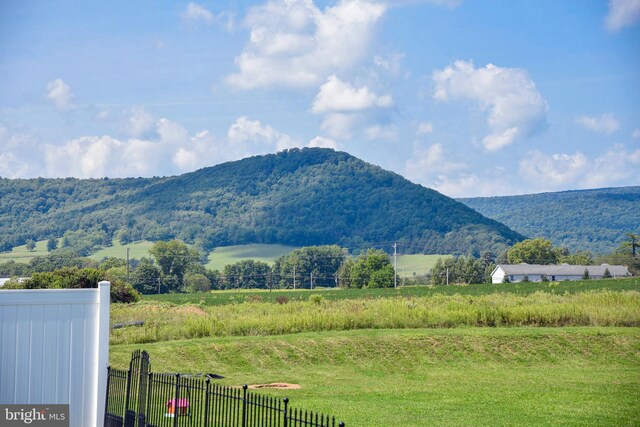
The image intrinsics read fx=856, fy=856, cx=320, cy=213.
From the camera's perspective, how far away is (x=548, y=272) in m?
125

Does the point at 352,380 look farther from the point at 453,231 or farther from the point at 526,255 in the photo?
the point at 453,231

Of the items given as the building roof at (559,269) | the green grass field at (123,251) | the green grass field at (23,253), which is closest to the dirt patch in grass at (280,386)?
the building roof at (559,269)

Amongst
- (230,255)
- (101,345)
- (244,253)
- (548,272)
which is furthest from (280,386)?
(244,253)

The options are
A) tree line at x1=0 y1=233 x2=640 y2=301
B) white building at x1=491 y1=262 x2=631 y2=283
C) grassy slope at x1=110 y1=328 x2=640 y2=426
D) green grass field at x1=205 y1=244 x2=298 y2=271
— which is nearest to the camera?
grassy slope at x1=110 y1=328 x2=640 y2=426

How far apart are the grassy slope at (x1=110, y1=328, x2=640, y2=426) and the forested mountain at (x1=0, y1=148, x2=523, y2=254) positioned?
12434 cm

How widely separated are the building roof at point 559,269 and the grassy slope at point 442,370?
91.5 metres

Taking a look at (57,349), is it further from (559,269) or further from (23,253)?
(23,253)

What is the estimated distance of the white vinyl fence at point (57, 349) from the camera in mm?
14320

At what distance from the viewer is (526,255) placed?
5492 inches

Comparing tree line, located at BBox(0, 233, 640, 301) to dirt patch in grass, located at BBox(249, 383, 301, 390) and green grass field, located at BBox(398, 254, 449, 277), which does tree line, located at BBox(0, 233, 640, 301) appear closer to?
green grass field, located at BBox(398, 254, 449, 277)

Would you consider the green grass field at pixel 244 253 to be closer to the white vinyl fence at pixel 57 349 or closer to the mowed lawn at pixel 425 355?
the mowed lawn at pixel 425 355

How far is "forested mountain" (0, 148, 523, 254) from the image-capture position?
162 metres

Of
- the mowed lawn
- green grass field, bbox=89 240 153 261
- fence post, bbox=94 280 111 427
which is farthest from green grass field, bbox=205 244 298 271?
fence post, bbox=94 280 111 427

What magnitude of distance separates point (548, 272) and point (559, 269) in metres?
2.45
